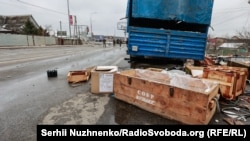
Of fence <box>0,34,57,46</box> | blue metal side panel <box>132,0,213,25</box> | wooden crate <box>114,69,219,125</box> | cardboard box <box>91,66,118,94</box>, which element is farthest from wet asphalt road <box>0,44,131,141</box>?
fence <box>0,34,57,46</box>

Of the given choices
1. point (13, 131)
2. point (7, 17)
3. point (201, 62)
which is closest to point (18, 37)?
point (7, 17)

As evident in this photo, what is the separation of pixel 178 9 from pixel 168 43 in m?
1.37

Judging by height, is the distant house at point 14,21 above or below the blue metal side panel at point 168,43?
above

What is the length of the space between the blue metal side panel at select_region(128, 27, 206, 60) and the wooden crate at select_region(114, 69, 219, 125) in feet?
11.4

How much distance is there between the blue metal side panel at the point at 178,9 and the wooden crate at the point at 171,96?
161 inches

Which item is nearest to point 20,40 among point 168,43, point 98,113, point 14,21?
point 14,21

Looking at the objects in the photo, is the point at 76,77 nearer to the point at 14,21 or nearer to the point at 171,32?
the point at 171,32

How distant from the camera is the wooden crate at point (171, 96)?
2.69 m

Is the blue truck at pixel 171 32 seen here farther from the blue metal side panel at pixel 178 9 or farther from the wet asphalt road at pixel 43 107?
the wet asphalt road at pixel 43 107

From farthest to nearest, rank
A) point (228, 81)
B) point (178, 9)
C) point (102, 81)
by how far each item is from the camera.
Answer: point (178, 9)
point (102, 81)
point (228, 81)

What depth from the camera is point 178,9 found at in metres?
7.39

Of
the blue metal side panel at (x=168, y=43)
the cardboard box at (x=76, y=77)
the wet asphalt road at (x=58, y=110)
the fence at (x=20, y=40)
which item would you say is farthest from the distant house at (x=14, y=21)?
the wet asphalt road at (x=58, y=110)

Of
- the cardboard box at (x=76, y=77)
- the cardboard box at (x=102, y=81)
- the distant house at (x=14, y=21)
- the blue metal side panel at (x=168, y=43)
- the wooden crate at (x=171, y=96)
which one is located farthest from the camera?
the distant house at (x=14, y=21)

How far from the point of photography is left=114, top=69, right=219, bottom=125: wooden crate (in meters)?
2.69
